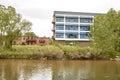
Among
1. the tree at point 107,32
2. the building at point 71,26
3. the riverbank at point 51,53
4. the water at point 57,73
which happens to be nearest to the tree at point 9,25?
the riverbank at point 51,53

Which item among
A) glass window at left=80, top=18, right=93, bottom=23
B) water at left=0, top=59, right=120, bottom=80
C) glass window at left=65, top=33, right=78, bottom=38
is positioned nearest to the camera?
water at left=0, top=59, right=120, bottom=80

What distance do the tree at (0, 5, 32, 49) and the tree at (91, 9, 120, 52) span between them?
15.7 m

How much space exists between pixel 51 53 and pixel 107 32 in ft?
45.9

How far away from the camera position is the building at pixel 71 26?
101 meters

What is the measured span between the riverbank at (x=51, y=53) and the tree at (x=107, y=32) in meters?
2.60

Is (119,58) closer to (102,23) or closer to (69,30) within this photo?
(102,23)

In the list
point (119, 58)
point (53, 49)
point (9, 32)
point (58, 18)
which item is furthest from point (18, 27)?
point (58, 18)

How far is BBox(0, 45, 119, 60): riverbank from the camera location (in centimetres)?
6444

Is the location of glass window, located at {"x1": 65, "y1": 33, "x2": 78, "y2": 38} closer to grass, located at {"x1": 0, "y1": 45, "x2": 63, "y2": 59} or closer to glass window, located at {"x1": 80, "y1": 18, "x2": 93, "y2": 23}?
glass window, located at {"x1": 80, "y1": 18, "x2": 93, "y2": 23}

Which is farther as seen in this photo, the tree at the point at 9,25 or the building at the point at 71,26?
the building at the point at 71,26

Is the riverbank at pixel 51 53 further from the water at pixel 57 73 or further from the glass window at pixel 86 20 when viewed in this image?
the glass window at pixel 86 20

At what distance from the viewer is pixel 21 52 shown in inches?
2569

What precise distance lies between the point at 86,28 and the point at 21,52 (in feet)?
140

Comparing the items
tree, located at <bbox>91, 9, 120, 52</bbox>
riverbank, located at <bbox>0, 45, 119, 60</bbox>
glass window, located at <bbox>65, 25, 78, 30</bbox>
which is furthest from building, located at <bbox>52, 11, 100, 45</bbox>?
riverbank, located at <bbox>0, 45, 119, 60</bbox>
